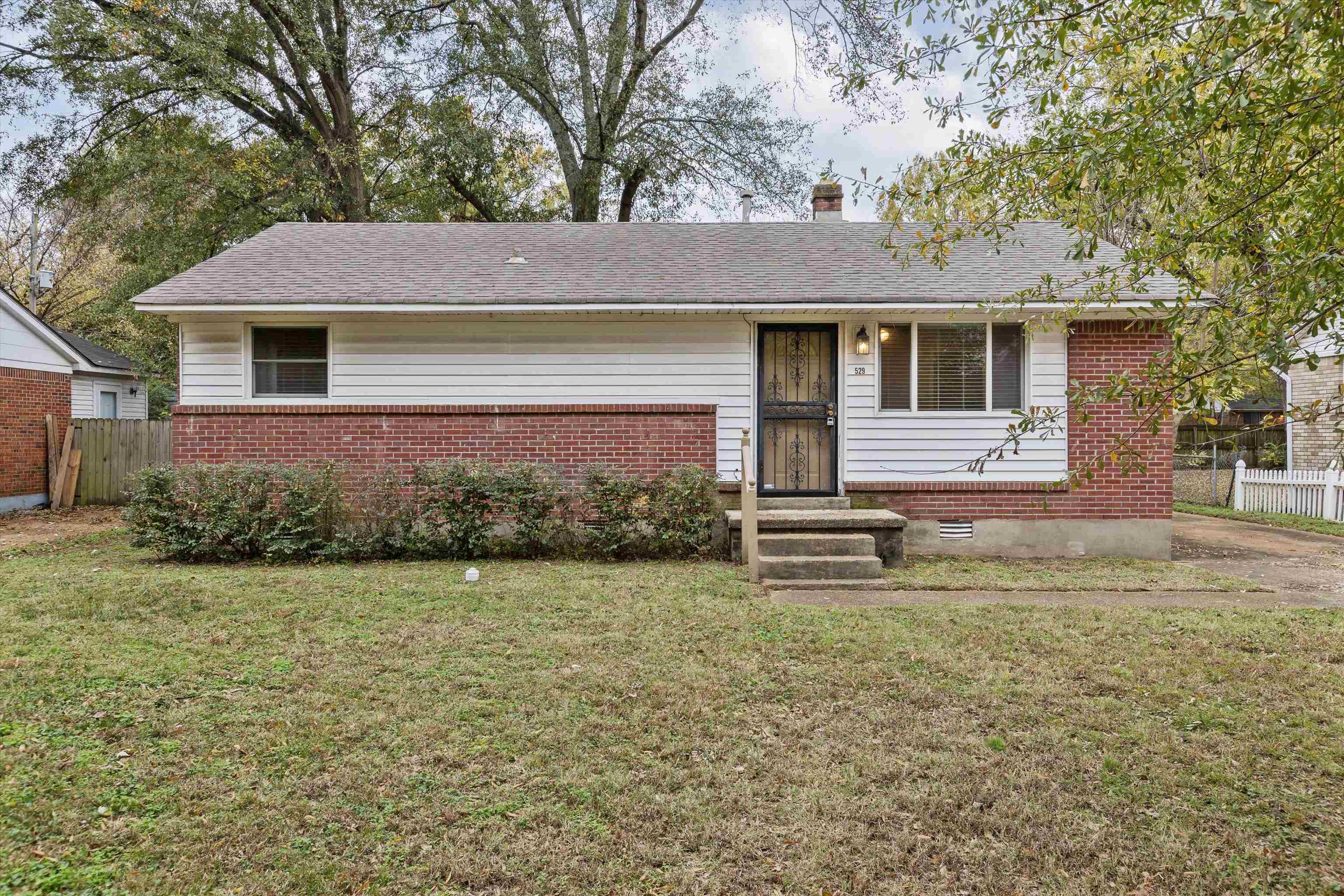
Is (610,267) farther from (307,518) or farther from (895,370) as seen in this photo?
(307,518)

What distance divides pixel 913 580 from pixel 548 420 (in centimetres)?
456

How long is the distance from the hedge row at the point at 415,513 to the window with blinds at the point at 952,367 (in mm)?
3110

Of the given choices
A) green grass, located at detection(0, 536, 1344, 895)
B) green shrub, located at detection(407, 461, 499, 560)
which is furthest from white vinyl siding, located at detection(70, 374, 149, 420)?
green grass, located at detection(0, 536, 1344, 895)

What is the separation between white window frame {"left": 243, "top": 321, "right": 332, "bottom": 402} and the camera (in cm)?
905

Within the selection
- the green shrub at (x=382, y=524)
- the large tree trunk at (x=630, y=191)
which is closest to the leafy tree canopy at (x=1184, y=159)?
the green shrub at (x=382, y=524)

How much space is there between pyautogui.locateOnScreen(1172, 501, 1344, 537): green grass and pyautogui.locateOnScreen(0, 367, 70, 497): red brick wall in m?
20.8

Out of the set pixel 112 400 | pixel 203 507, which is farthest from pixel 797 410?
pixel 112 400

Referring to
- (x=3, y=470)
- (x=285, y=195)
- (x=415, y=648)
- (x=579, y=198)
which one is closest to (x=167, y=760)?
(x=415, y=648)

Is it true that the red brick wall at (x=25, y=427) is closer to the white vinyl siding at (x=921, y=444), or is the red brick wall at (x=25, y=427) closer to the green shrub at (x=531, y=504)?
the green shrub at (x=531, y=504)

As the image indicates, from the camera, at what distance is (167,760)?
3309 mm

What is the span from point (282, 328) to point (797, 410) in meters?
6.45

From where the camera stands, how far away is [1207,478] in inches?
716

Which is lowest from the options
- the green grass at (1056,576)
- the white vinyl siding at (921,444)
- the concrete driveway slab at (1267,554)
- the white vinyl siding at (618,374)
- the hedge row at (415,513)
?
the green grass at (1056,576)

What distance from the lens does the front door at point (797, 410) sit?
9281mm
